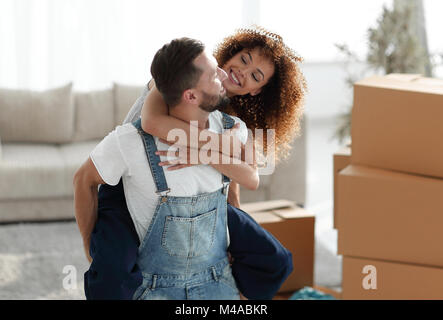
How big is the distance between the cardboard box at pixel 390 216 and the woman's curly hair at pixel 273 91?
1.29ft

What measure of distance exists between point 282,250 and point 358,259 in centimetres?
71

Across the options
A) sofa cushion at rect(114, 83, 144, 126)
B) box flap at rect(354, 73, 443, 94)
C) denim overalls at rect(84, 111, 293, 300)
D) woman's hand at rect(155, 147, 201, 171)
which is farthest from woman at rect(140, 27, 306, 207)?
sofa cushion at rect(114, 83, 144, 126)

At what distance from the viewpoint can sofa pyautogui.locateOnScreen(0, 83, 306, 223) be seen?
346 cm

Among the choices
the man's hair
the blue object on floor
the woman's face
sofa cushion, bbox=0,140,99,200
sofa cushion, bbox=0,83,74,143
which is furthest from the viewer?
sofa cushion, bbox=0,83,74,143

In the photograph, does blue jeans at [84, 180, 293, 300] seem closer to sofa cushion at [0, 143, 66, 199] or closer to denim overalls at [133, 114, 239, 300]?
denim overalls at [133, 114, 239, 300]

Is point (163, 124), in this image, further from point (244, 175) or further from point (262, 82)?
point (262, 82)

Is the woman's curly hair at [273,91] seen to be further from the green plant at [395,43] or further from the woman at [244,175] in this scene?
the green plant at [395,43]

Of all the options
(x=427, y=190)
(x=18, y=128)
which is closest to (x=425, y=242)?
(x=427, y=190)

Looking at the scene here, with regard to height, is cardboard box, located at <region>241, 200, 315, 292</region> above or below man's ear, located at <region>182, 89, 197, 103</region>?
below

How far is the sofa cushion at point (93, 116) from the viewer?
155 inches

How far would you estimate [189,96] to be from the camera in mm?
1253

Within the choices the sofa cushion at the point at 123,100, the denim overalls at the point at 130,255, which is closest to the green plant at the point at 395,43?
the sofa cushion at the point at 123,100

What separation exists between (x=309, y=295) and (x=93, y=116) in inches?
79.5

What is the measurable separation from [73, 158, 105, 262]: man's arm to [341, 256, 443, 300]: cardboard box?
1.06 meters
